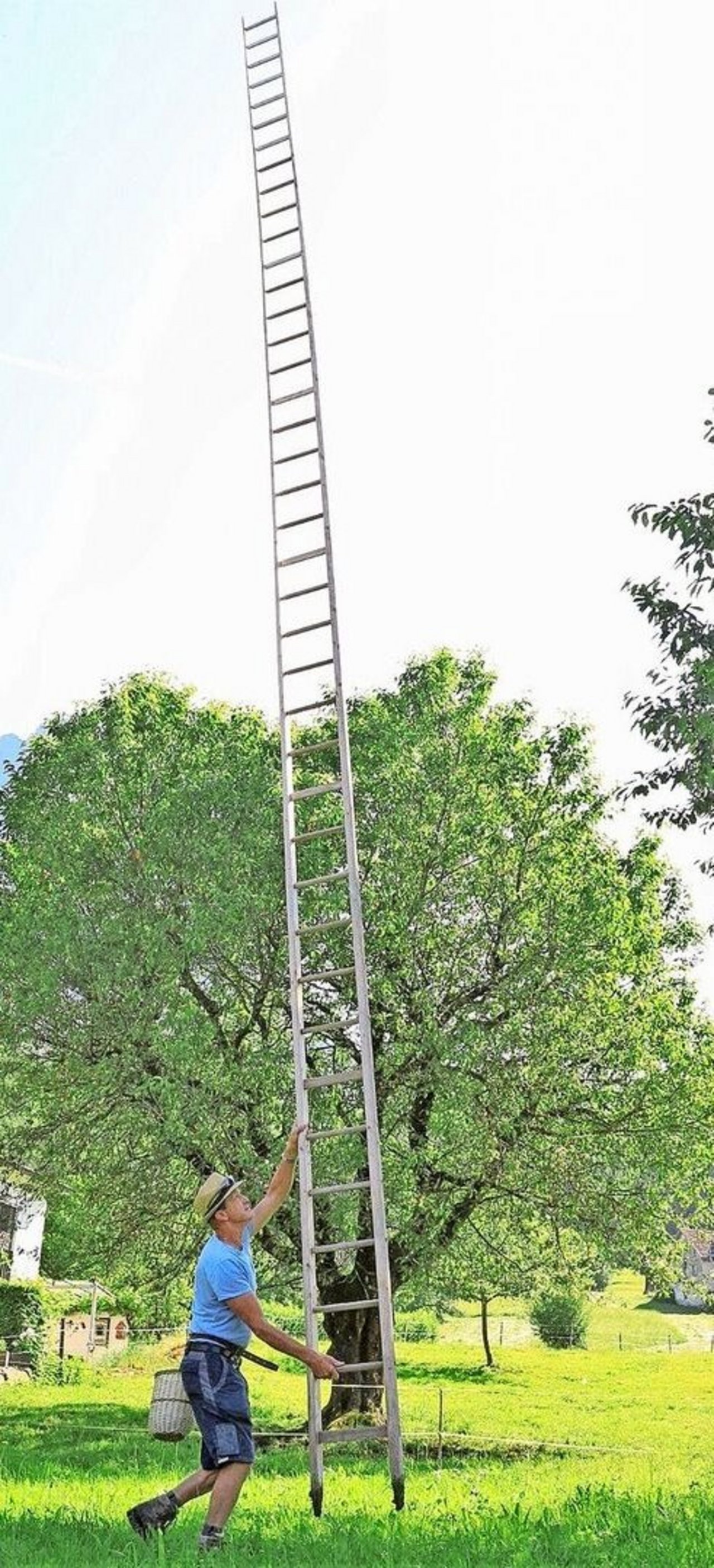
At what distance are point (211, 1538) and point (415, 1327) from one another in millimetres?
46630

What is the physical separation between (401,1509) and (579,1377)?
35.0 meters

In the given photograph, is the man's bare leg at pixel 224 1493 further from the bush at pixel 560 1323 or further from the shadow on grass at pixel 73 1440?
the bush at pixel 560 1323

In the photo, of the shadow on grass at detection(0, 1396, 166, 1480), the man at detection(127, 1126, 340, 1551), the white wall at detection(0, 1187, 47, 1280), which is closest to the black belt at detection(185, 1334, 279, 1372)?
the man at detection(127, 1126, 340, 1551)

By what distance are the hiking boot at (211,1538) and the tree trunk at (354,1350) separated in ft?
48.4

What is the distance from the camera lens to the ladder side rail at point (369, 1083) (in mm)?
9375

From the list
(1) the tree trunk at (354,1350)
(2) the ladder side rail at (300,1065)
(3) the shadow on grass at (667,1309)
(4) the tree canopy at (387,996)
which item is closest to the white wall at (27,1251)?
(1) the tree trunk at (354,1350)

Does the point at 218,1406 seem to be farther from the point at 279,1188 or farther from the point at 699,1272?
the point at 699,1272

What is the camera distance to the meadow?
24.3 ft

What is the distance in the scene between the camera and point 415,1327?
51.5 meters

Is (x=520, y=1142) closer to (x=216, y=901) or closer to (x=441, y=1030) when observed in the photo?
(x=441, y=1030)

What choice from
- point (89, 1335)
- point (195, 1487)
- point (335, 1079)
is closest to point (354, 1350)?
point (335, 1079)

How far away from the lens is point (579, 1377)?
136 ft

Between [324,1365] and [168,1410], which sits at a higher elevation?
[324,1365]

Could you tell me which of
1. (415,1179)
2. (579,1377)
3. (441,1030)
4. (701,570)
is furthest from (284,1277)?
(579,1377)
